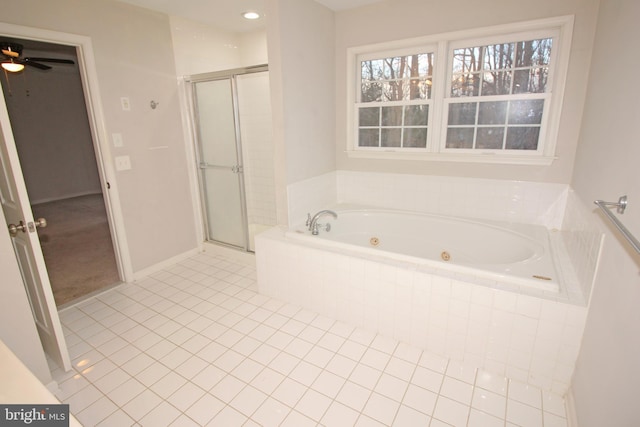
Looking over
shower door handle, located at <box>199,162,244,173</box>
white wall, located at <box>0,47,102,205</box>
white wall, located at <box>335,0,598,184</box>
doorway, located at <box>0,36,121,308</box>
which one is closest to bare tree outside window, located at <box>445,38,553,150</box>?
white wall, located at <box>335,0,598,184</box>

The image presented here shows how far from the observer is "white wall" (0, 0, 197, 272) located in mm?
2484

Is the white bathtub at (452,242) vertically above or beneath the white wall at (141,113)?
beneath

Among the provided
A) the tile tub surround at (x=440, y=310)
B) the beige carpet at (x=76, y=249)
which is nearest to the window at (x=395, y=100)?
the tile tub surround at (x=440, y=310)

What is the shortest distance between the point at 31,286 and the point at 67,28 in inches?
73.9

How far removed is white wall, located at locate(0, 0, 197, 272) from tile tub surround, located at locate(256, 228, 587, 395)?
128 cm

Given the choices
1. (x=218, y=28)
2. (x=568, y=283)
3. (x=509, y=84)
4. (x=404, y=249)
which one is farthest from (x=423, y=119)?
(x=218, y=28)

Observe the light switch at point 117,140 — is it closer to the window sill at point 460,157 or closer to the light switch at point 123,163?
the light switch at point 123,163

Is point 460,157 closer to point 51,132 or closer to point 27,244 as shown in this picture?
point 27,244

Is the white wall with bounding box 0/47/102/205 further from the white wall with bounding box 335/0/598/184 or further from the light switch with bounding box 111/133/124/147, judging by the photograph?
the white wall with bounding box 335/0/598/184

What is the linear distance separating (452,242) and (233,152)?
91.4 inches

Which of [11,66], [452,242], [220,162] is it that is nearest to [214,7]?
[220,162]

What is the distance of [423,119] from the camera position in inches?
116

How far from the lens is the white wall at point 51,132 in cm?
545

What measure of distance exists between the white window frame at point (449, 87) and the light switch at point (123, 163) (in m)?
2.07
